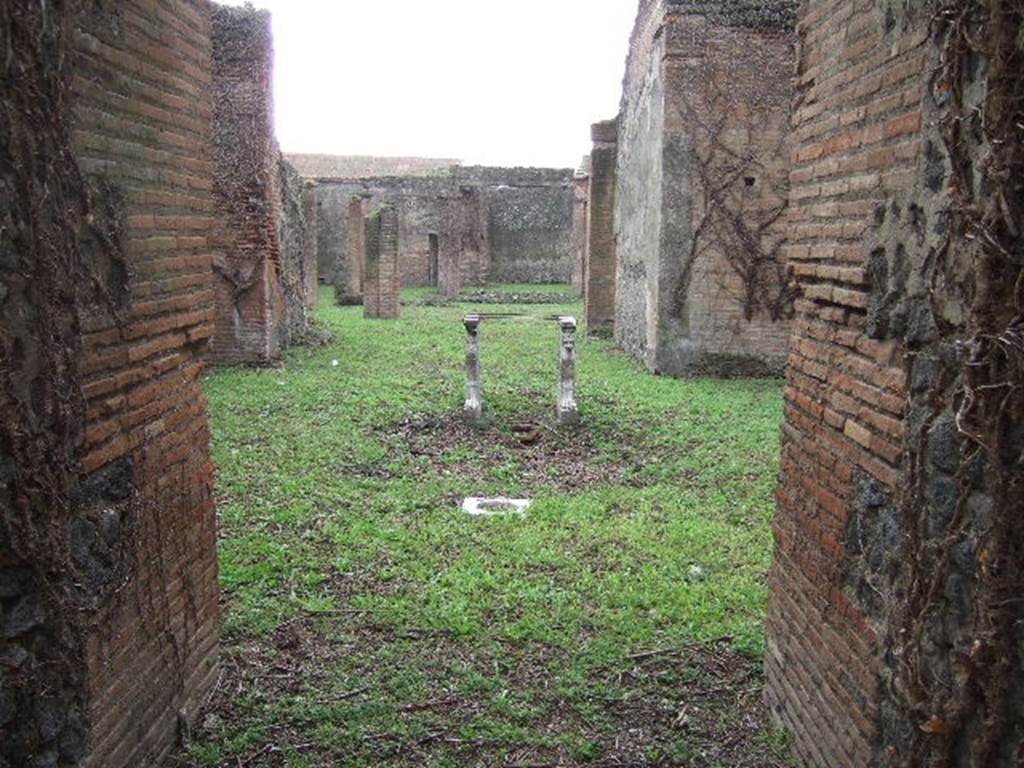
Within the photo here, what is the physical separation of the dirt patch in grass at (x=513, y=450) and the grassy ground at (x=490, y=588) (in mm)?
33

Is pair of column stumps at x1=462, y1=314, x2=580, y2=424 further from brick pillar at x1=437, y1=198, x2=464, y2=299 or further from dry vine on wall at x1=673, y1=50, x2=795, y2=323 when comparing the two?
brick pillar at x1=437, y1=198, x2=464, y2=299

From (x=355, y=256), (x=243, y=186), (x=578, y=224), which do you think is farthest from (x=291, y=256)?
(x=578, y=224)

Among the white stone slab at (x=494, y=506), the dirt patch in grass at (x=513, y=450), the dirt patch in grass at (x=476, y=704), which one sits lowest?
the dirt patch in grass at (x=476, y=704)

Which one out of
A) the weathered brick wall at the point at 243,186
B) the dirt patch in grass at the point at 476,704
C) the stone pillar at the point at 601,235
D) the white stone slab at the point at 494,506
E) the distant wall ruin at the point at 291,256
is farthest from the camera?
the stone pillar at the point at 601,235

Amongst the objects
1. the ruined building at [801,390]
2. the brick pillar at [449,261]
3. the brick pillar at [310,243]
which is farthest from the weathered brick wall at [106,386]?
the brick pillar at [449,261]

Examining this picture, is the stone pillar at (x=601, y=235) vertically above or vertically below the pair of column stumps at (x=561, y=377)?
above

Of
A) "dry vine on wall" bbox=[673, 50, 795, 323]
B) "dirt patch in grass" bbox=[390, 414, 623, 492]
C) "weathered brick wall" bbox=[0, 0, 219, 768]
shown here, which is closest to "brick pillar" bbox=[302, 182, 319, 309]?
"dry vine on wall" bbox=[673, 50, 795, 323]

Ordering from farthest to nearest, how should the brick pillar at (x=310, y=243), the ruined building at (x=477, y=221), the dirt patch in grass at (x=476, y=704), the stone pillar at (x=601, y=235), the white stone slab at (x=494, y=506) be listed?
the ruined building at (x=477, y=221)
the brick pillar at (x=310, y=243)
the stone pillar at (x=601, y=235)
the white stone slab at (x=494, y=506)
the dirt patch in grass at (x=476, y=704)

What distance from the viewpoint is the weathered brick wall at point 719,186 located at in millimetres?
12086

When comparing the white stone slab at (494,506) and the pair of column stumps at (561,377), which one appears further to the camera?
the pair of column stumps at (561,377)

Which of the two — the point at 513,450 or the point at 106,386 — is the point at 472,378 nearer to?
the point at 513,450

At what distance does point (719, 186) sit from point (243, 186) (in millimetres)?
7061

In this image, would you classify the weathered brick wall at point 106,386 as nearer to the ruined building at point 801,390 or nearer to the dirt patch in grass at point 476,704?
the ruined building at point 801,390

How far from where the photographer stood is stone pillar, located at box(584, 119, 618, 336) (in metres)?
17.5
